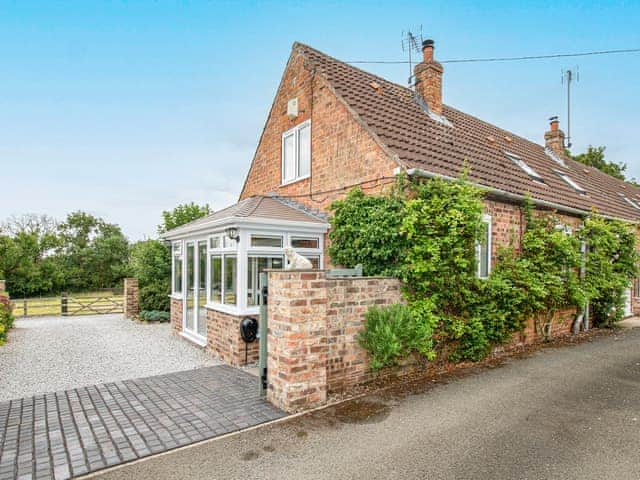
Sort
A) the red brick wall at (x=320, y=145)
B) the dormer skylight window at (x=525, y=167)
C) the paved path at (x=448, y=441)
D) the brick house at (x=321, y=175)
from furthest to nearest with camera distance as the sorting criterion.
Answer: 1. the dormer skylight window at (x=525, y=167)
2. the red brick wall at (x=320, y=145)
3. the brick house at (x=321, y=175)
4. the paved path at (x=448, y=441)

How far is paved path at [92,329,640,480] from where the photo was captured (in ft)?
11.2

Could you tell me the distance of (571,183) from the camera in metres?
13.2

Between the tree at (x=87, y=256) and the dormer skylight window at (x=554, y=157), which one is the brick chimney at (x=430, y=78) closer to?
the dormer skylight window at (x=554, y=157)

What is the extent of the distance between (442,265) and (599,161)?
34091 millimetres

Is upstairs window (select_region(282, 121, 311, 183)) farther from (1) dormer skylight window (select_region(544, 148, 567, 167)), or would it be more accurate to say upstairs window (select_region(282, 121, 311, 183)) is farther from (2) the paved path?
(1) dormer skylight window (select_region(544, 148, 567, 167))

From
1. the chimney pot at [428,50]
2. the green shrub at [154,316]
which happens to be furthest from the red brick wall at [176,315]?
the chimney pot at [428,50]

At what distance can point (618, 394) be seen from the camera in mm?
5391

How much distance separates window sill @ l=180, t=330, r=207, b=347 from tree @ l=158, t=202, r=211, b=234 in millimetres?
7121

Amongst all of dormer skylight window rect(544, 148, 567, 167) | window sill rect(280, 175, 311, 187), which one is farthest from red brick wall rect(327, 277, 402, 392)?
dormer skylight window rect(544, 148, 567, 167)

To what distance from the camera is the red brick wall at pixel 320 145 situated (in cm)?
768

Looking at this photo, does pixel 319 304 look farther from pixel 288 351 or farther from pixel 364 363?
pixel 364 363

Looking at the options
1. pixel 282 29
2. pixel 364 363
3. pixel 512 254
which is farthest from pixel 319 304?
pixel 282 29

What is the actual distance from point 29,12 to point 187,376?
32.1 ft

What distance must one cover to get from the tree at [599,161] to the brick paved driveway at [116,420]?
118 ft
